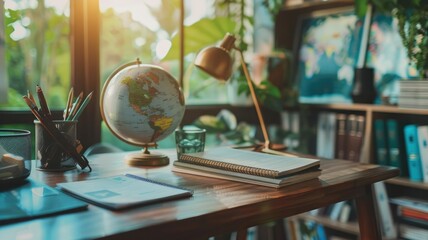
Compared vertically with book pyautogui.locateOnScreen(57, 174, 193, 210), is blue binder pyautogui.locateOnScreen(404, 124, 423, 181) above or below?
below

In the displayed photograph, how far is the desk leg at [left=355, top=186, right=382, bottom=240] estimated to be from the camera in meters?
1.35

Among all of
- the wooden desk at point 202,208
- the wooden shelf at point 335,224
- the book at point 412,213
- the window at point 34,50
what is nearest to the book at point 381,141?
the book at point 412,213

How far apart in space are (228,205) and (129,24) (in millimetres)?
1619

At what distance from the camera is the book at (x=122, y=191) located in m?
0.93

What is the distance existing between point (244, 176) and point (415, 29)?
1334mm

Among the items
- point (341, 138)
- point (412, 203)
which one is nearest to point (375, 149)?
point (341, 138)

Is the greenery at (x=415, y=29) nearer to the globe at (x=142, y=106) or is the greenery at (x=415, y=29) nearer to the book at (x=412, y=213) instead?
the book at (x=412, y=213)

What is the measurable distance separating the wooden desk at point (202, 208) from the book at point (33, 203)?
2 cm

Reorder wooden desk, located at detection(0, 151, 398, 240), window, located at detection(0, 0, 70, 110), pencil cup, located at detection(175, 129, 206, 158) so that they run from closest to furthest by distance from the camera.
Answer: wooden desk, located at detection(0, 151, 398, 240)
pencil cup, located at detection(175, 129, 206, 158)
window, located at detection(0, 0, 70, 110)

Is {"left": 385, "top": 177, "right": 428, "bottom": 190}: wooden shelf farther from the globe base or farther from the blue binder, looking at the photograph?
the globe base

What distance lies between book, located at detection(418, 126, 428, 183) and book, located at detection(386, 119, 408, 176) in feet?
0.38

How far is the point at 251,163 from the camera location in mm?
1239

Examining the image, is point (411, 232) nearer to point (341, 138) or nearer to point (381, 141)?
point (381, 141)

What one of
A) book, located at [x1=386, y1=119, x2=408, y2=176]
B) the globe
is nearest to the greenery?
book, located at [x1=386, y1=119, x2=408, y2=176]
